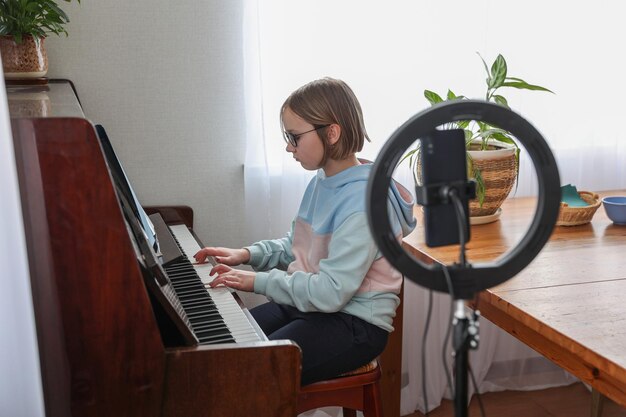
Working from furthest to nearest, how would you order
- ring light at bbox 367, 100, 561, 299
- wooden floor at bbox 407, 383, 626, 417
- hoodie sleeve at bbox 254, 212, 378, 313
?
1. wooden floor at bbox 407, 383, 626, 417
2. hoodie sleeve at bbox 254, 212, 378, 313
3. ring light at bbox 367, 100, 561, 299

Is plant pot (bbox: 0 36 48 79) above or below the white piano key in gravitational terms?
above

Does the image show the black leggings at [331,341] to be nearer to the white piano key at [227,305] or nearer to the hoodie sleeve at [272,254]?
the white piano key at [227,305]

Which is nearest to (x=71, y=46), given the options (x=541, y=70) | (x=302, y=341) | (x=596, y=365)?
(x=302, y=341)

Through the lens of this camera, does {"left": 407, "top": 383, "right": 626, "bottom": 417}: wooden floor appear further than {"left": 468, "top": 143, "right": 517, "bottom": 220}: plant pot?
Yes

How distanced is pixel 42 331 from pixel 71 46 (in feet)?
3.98

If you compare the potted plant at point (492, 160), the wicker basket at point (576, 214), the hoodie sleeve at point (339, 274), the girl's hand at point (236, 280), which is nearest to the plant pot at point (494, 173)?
the potted plant at point (492, 160)

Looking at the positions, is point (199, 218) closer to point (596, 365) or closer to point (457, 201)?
point (596, 365)

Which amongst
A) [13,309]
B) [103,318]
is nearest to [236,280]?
[103,318]

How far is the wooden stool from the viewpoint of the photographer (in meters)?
1.68

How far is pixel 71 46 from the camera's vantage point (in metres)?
2.23

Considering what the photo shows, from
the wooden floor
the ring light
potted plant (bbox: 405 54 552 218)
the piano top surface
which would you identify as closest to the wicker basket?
potted plant (bbox: 405 54 552 218)

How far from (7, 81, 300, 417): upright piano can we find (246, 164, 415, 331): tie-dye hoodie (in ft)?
0.76

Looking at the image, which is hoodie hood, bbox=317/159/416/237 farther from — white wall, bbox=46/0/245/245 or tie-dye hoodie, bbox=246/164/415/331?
white wall, bbox=46/0/245/245

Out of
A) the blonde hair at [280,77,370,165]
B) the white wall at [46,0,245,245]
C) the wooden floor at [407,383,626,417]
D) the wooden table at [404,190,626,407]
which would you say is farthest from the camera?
the wooden floor at [407,383,626,417]
